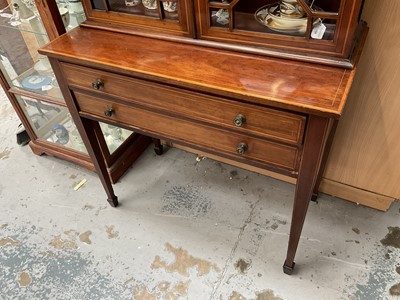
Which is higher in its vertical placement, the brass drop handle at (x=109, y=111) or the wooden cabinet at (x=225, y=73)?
the wooden cabinet at (x=225, y=73)

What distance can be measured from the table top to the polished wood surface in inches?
12.9

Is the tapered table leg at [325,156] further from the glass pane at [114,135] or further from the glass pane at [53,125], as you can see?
the glass pane at [53,125]

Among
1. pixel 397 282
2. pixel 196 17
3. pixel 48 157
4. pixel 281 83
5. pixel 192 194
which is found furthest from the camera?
pixel 48 157

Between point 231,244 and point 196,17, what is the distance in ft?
3.18

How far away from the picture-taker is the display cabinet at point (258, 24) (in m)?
0.95

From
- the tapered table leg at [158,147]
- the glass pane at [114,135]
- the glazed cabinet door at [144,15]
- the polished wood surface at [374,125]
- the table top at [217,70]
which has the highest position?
the glazed cabinet door at [144,15]

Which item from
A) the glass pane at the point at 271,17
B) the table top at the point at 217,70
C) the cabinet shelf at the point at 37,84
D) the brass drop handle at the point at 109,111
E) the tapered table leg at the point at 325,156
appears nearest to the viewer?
the table top at the point at 217,70

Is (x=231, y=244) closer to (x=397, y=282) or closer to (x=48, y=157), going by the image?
(x=397, y=282)

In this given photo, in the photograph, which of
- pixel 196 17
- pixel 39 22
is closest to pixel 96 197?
pixel 39 22

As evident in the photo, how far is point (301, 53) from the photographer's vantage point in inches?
39.8

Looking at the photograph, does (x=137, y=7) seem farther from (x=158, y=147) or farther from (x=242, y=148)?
(x=158, y=147)

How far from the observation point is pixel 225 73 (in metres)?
0.99

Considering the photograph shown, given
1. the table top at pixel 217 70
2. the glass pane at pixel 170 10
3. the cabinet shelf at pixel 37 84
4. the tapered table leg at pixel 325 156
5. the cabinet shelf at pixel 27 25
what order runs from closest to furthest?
1. the table top at pixel 217 70
2. the glass pane at pixel 170 10
3. the tapered table leg at pixel 325 156
4. the cabinet shelf at pixel 27 25
5. the cabinet shelf at pixel 37 84

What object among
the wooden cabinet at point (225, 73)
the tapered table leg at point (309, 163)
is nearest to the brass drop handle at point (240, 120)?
the wooden cabinet at point (225, 73)
